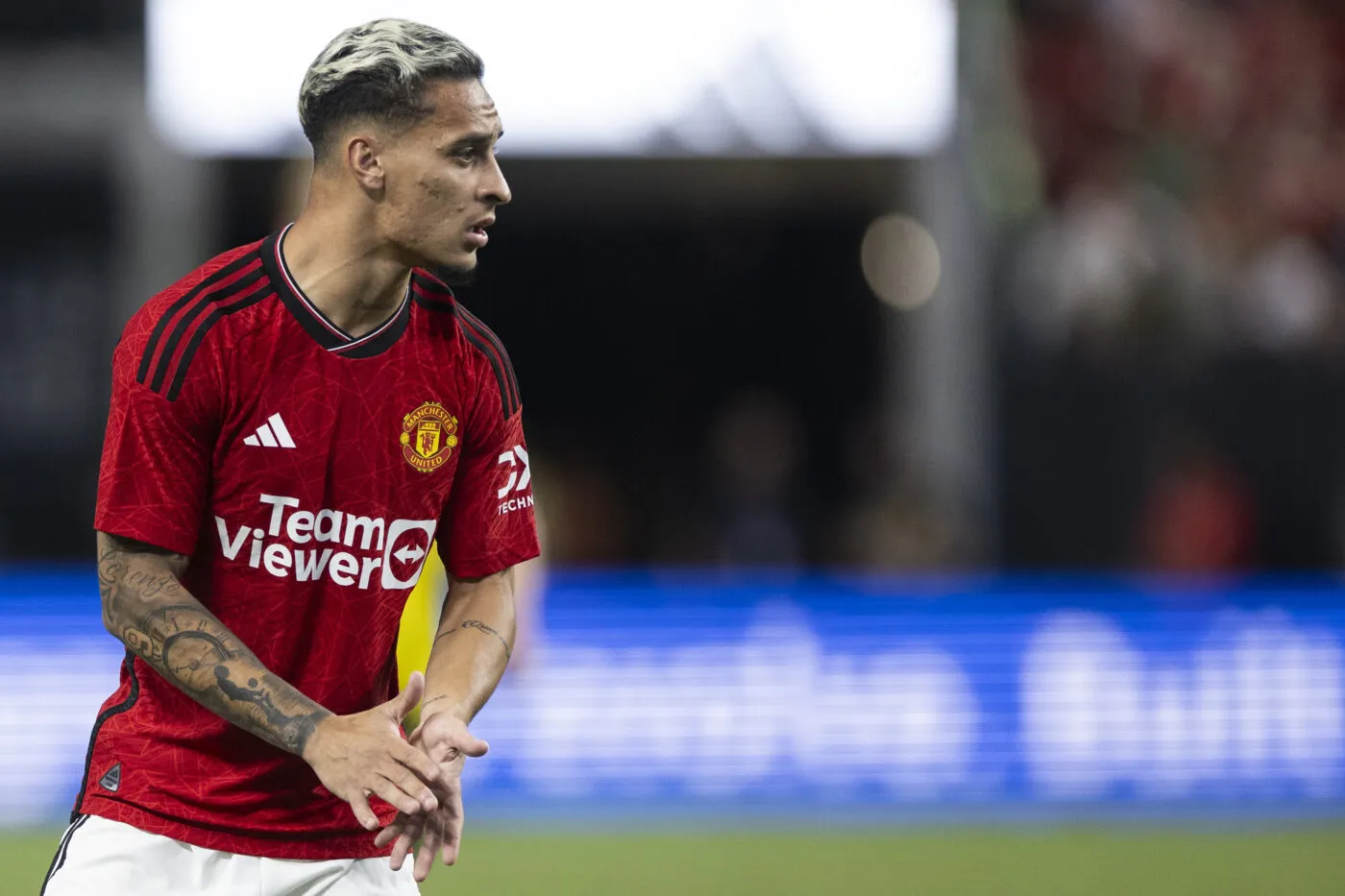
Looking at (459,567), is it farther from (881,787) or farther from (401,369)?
(881,787)

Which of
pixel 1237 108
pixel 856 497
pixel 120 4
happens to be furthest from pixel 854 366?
pixel 120 4

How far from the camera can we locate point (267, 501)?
3.48 metres

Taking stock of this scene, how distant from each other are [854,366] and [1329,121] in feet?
14.0

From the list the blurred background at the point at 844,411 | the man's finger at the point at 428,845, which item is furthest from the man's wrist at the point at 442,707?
the blurred background at the point at 844,411

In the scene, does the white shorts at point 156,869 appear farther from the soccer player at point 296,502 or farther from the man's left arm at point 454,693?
the man's left arm at point 454,693

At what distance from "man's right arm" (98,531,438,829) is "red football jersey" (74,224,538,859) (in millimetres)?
78

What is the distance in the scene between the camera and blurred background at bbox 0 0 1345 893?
31.1 ft

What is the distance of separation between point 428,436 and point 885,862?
18.1 ft

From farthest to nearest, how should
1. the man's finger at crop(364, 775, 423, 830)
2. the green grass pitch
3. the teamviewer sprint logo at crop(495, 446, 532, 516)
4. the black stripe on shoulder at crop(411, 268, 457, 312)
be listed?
the green grass pitch < the teamviewer sprint logo at crop(495, 446, 532, 516) < the black stripe on shoulder at crop(411, 268, 457, 312) < the man's finger at crop(364, 775, 423, 830)

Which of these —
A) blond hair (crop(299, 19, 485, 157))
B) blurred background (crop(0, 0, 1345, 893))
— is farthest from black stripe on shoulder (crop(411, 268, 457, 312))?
blurred background (crop(0, 0, 1345, 893))

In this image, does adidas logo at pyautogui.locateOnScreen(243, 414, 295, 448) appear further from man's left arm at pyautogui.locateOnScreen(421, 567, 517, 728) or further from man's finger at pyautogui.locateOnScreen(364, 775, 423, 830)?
man's finger at pyautogui.locateOnScreen(364, 775, 423, 830)

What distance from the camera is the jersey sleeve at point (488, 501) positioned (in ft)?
12.4

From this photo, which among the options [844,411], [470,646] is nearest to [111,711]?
[470,646]

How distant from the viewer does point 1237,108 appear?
1484 centimetres
